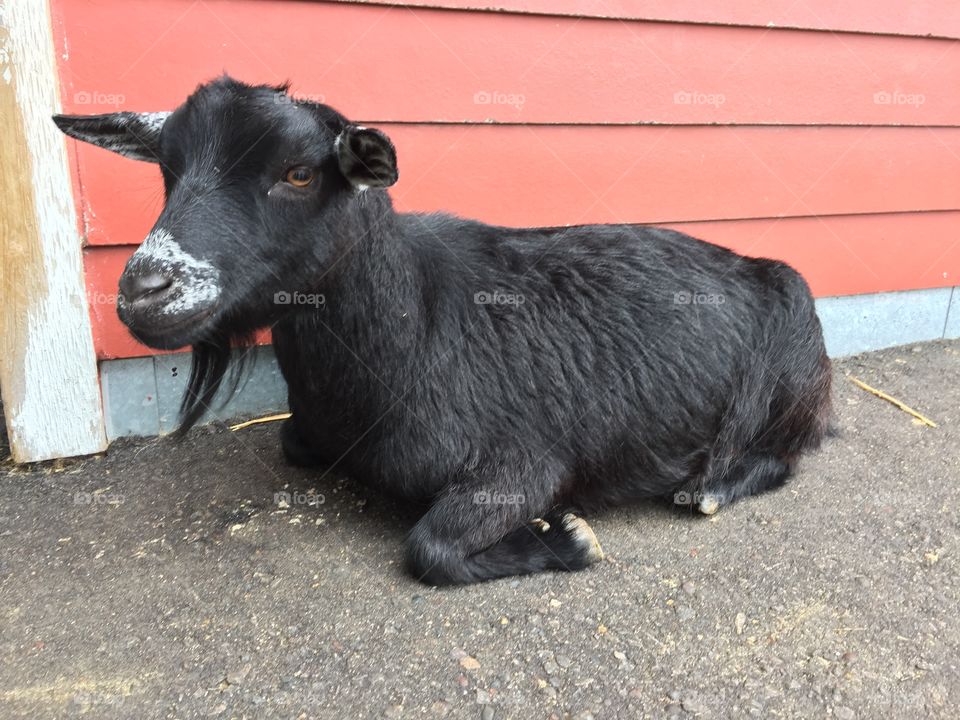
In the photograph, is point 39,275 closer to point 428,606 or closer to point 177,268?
point 177,268

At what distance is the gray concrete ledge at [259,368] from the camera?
11.2 feet

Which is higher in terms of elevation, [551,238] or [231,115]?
[231,115]

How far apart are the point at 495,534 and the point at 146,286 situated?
1366 millimetres

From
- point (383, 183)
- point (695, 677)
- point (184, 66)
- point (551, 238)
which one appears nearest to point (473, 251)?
point (551, 238)

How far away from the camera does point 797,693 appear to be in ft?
7.01

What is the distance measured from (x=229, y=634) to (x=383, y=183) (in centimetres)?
143

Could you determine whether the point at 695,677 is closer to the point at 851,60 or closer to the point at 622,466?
the point at 622,466

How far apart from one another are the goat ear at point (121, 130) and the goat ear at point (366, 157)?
2.13 feet

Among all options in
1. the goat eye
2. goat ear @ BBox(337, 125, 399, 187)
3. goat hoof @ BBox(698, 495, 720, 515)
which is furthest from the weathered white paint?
goat hoof @ BBox(698, 495, 720, 515)

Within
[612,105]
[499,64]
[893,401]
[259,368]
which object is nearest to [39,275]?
[259,368]

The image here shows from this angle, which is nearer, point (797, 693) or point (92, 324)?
point (797, 693)

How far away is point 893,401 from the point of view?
161 inches

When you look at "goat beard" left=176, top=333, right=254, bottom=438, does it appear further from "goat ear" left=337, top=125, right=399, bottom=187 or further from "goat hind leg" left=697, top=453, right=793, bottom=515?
"goat hind leg" left=697, top=453, right=793, bottom=515

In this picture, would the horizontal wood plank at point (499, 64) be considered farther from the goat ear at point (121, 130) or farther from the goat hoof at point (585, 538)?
the goat hoof at point (585, 538)
